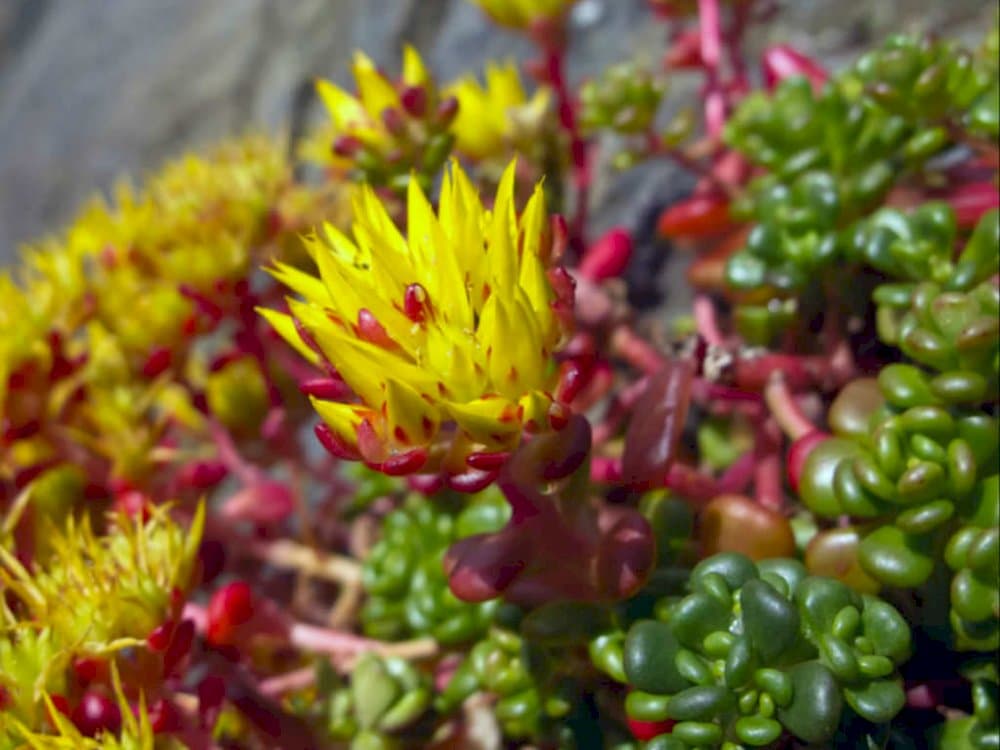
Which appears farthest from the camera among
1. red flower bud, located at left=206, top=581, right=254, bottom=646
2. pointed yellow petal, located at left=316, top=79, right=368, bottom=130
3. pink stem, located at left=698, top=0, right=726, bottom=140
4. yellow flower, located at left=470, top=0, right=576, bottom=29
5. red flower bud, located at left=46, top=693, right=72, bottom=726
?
pink stem, located at left=698, top=0, right=726, bottom=140

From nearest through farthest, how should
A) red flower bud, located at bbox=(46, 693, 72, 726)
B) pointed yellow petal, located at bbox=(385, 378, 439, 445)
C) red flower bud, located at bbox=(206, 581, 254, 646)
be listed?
1. pointed yellow petal, located at bbox=(385, 378, 439, 445)
2. red flower bud, located at bbox=(46, 693, 72, 726)
3. red flower bud, located at bbox=(206, 581, 254, 646)

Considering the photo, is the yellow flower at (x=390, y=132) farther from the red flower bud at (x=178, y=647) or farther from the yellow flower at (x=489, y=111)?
the red flower bud at (x=178, y=647)

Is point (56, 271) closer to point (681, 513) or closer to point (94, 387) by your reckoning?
point (94, 387)

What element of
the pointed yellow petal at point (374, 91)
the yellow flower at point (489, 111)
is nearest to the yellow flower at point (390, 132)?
the pointed yellow petal at point (374, 91)

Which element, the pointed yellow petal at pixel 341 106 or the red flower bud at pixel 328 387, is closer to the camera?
the red flower bud at pixel 328 387

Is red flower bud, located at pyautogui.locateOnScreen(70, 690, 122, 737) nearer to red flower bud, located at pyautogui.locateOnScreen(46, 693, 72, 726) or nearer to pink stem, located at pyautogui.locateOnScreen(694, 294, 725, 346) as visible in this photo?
red flower bud, located at pyautogui.locateOnScreen(46, 693, 72, 726)

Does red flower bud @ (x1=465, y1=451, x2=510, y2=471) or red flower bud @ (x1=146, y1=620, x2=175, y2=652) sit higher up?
red flower bud @ (x1=465, y1=451, x2=510, y2=471)

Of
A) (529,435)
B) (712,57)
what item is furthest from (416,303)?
(712,57)

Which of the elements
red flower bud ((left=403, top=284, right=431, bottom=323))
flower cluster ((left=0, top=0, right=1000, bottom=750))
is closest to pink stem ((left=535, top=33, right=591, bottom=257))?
flower cluster ((left=0, top=0, right=1000, bottom=750))
